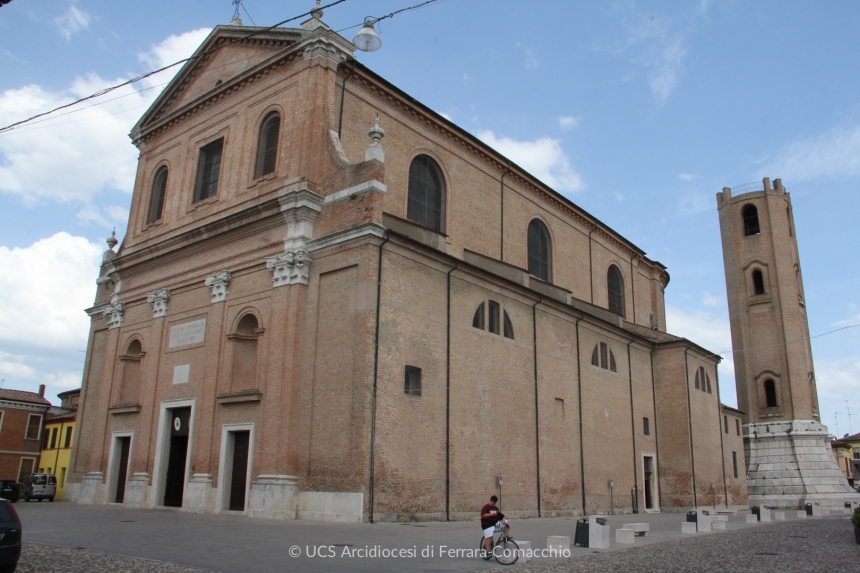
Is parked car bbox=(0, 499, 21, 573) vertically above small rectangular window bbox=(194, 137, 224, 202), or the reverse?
small rectangular window bbox=(194, 137, 224, 202)

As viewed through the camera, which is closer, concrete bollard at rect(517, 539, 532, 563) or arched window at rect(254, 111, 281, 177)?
concrete bollard at rect(517, 539, 532, 563)

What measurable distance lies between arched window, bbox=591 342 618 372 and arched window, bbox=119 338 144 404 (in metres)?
17.7

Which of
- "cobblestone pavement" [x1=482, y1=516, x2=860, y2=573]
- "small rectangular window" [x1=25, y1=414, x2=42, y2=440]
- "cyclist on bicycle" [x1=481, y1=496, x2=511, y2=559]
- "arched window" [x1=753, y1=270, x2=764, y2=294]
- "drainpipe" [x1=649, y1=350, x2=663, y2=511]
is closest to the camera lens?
"cobblestone pavement" [x1=482, y1=516, x2=860, y2=573]

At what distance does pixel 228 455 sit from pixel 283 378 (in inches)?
126

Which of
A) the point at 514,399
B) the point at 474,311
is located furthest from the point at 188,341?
the point at 514,399

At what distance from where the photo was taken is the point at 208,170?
25.1 meters

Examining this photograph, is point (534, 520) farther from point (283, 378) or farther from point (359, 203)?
point (359, 203)

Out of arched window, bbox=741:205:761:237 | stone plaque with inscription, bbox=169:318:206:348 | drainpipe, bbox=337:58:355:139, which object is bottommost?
stone plaque with inscription, bbox=169:318:206:348

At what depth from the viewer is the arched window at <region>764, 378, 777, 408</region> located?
41.3 meters

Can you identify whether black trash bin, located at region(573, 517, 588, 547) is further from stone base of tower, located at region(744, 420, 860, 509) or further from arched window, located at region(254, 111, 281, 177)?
stone base of tower, located at region(744, 420, 860, 509)

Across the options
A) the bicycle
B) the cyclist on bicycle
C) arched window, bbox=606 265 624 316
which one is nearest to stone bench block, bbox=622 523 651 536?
the cyclist on bicycle

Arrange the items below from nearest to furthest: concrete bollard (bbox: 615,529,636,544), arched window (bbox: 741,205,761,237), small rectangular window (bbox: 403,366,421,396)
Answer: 1. concrete bollard (bbox: 615,529,636,544)
2. small rectangular window (bbox: 403,366,421,396)
3. arched window (bbox: 741,205,761,237)

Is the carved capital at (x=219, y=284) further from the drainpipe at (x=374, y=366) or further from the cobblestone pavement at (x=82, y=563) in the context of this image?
the cobblestone pavement at (x=82, y=563)

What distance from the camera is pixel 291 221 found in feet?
66.9
